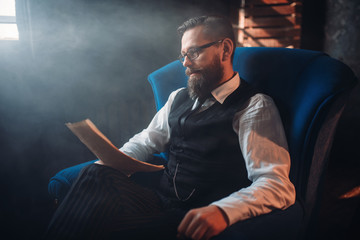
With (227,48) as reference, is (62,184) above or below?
below

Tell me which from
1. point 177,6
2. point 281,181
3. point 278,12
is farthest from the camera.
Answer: point 278,12

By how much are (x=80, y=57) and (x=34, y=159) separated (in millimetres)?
817

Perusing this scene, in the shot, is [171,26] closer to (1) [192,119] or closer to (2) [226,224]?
(1) [192,119]

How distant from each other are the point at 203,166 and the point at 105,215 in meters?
0.39

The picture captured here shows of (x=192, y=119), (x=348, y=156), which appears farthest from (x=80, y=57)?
(x=348, y=156)

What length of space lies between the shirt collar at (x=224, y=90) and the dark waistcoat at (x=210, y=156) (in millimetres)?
23

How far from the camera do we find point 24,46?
1.82m

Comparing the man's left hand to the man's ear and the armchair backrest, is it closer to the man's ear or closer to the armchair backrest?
the armchair backrest

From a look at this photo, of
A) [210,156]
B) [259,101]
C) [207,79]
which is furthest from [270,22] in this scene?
[210,156]

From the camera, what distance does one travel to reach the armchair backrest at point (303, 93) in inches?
35.5

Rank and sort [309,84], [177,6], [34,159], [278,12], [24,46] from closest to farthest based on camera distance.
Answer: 1. [309,84]
2. [24,46]
3. [34,159]
4. [177,6]
5. [278,12]

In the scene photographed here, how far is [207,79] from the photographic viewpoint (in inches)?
45.7

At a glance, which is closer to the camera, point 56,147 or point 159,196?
point 159,196

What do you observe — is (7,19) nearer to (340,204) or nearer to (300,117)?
(300,117)
